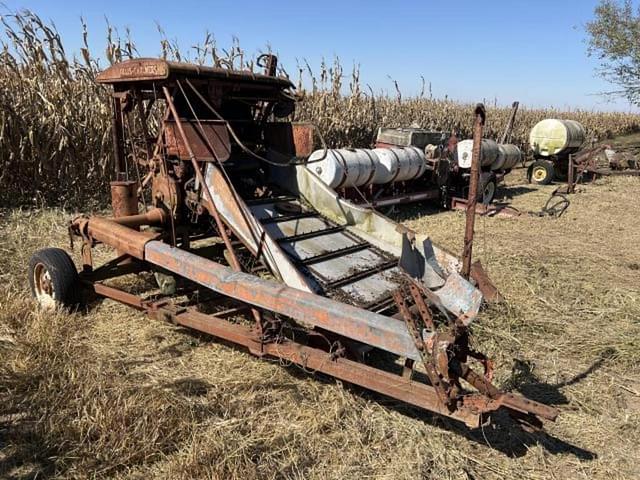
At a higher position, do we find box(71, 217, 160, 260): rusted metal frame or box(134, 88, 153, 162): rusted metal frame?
box(134, 88, 153, 162): rusted metal frame

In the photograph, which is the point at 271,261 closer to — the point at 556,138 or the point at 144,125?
the point at 144,125

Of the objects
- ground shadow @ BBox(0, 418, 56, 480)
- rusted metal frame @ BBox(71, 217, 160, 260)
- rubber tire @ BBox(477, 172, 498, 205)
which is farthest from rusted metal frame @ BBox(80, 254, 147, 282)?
rubber tire @ BBox(477, 172, 498, 205)

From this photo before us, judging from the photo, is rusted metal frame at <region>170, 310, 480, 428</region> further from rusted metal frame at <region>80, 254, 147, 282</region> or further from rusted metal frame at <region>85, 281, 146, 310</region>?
rusted metal frame at <region>80, 254, 147, 282</region>

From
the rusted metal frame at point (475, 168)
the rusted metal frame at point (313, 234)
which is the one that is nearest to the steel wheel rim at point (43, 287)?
the rusted metal frame at point (313, 234)

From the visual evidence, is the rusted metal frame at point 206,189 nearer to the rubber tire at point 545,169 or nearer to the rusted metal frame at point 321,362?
the rusted metal frame at point 321,362

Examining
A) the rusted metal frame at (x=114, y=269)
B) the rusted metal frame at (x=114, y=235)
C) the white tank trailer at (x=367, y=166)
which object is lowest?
the rusted metal frame at (x=114, y=269)

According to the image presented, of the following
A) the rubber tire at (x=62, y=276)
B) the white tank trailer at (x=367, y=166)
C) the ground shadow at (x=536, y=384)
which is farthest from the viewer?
the white tank trailer at (x=367, y=166)

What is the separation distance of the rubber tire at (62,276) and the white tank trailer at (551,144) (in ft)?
49.1

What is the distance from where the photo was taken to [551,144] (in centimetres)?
1631

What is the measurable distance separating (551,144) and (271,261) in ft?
49.1

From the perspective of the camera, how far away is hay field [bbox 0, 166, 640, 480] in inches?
110

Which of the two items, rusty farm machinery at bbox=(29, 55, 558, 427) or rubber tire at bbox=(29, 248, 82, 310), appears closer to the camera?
rusty farm machinery at bbox=(29, 55, 558, 427)

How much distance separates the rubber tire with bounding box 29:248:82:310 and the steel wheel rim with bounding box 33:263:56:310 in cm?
8

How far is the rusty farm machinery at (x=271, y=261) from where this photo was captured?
2877mm
